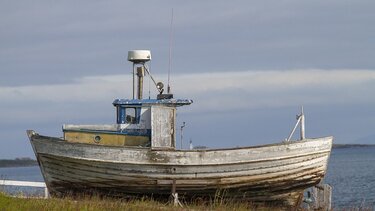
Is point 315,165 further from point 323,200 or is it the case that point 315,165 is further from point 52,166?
point 52,166

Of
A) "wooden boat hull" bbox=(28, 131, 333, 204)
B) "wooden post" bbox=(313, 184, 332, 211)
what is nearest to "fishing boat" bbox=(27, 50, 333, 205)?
"wooden boat hull" bbox=(28, 131, 333, 204)

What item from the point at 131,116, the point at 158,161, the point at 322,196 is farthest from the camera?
the point at 322,196

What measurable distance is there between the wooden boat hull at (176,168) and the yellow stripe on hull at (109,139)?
40.5 inches

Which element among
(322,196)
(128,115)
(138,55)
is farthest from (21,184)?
(322,196)

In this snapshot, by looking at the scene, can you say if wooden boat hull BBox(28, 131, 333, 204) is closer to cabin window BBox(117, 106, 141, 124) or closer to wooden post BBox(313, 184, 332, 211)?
wooden post BBox(313, 184, 332, 211)

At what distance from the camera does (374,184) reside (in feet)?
190

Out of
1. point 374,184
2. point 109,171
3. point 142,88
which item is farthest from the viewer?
point 374,184

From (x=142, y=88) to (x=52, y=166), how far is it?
333 centimetres

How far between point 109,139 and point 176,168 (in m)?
2.28

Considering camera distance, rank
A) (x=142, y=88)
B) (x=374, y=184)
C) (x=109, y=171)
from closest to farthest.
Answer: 1. (x=109, y=171)
2. (x=142, y=88)
3. (x=374, y=184)

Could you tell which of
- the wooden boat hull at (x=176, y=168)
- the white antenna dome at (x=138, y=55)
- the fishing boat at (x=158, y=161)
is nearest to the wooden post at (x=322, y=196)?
the fishing boat at (x=158, y=161)

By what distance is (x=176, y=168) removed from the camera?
24906 mm

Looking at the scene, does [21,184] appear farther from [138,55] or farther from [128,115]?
[138,55]

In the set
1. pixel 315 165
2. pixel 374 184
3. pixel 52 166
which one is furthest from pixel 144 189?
pixel 374 184
